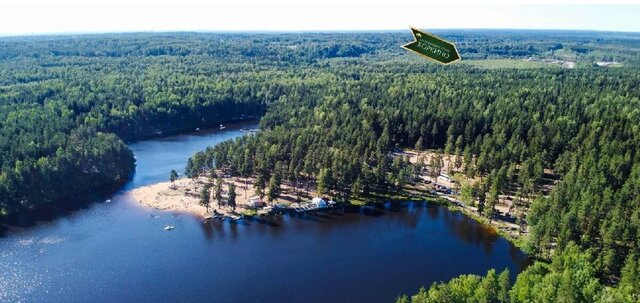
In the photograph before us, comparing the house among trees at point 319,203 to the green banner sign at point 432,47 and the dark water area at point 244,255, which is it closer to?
the dark water area at point 244,255

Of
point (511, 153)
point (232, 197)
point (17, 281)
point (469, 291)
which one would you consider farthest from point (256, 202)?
point (511, 153)

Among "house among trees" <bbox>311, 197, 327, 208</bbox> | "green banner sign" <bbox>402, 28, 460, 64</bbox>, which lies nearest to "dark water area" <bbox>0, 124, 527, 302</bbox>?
"house among trees" <bbox>311, 197, 327, 208</bbox>

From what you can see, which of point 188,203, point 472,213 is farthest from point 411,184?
point 188,203

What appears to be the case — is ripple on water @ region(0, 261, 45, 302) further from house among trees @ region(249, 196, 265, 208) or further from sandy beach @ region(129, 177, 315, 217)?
house among trees @ region(249, 196, 265, 208)

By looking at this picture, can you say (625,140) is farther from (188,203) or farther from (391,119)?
(188,203)

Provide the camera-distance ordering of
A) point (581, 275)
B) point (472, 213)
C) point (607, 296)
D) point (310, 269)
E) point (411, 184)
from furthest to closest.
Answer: point (411, 184), point (472, 213), point (310, 269), point (581, 275), point (607, 296)

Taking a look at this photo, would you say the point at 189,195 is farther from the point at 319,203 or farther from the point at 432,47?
the point at 432,47

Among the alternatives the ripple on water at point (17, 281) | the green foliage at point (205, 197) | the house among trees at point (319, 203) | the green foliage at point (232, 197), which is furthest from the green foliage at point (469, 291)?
the ripple on water at point (17, 281)
